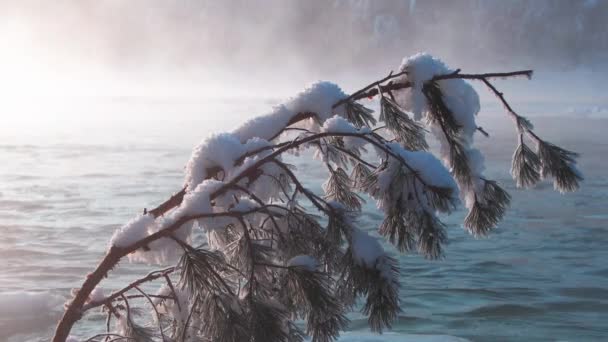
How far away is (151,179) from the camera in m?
26.0

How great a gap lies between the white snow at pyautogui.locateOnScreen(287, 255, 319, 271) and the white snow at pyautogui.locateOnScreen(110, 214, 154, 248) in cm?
45

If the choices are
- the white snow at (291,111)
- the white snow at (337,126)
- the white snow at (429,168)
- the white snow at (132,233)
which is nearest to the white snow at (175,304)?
the white snow at (132,233)

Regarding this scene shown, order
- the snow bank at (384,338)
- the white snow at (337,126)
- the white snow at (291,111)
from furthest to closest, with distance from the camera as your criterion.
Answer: the snow bank at (384,338) < the white snow at (291,111) < the white snow at (337,126)

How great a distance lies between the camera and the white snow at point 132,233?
2.04 metres

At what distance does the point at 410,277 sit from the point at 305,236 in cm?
1259

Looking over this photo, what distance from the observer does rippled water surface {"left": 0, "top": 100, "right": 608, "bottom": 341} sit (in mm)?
10656

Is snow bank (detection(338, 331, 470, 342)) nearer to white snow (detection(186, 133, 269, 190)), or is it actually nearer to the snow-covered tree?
the snow-covered tree

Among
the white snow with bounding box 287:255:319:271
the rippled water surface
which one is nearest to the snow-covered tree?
the white snow with bounding box 287:255:319:271

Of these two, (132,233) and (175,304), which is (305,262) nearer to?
(132,233)

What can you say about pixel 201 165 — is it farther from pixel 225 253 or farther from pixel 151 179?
pixel 151 179

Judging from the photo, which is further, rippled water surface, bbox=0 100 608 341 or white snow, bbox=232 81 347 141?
rippled water surface, bbox=0 100 608 341

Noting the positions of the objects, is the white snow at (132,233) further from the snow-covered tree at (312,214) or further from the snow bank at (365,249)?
the snow bank at (365,249)

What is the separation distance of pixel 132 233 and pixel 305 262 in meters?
0.53

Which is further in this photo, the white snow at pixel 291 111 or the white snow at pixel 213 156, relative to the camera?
the white snow at pixel 291 111
